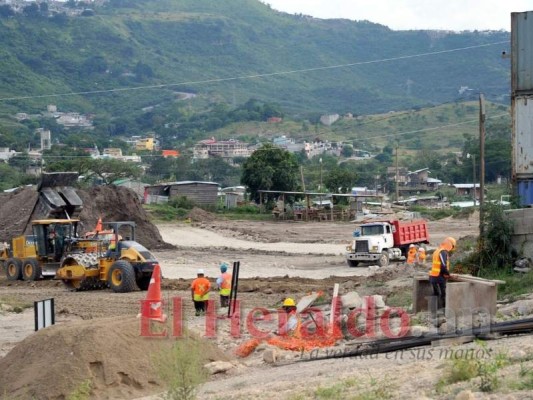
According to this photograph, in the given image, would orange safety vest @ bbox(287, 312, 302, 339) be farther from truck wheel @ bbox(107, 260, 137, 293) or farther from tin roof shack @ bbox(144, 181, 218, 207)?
tin roof shack @ bbox(144, 181, 218, 207)

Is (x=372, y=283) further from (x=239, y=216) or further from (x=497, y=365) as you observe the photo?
(x=239, y=216)

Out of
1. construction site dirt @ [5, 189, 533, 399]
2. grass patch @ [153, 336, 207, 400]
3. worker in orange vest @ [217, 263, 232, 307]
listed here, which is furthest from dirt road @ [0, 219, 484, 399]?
grass patch @ [153, 336, 207, 400]

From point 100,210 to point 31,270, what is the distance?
17893 mm

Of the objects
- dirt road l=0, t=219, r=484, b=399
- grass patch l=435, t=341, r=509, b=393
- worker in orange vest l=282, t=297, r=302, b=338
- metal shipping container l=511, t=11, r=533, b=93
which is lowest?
dirt road l=0, t=219, r=484, b=399

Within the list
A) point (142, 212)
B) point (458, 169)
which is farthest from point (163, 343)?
point (458, 169)

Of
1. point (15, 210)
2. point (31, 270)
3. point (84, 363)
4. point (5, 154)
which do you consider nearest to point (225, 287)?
point (84, 363)

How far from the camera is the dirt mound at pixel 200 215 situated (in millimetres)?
73438

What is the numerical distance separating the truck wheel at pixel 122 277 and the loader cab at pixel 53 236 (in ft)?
11.3

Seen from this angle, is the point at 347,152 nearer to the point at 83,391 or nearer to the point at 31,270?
the point at 31,270

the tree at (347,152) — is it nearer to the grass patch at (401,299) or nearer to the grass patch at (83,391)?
the grass patch at (401,299)

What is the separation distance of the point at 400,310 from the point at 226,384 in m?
5.71

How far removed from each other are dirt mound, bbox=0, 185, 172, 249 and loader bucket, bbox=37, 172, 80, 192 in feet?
43.9

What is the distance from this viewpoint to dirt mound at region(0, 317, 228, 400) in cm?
1557

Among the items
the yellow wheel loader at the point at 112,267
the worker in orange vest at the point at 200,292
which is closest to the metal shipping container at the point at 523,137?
the yellow wheel loader at the point at 112,267
